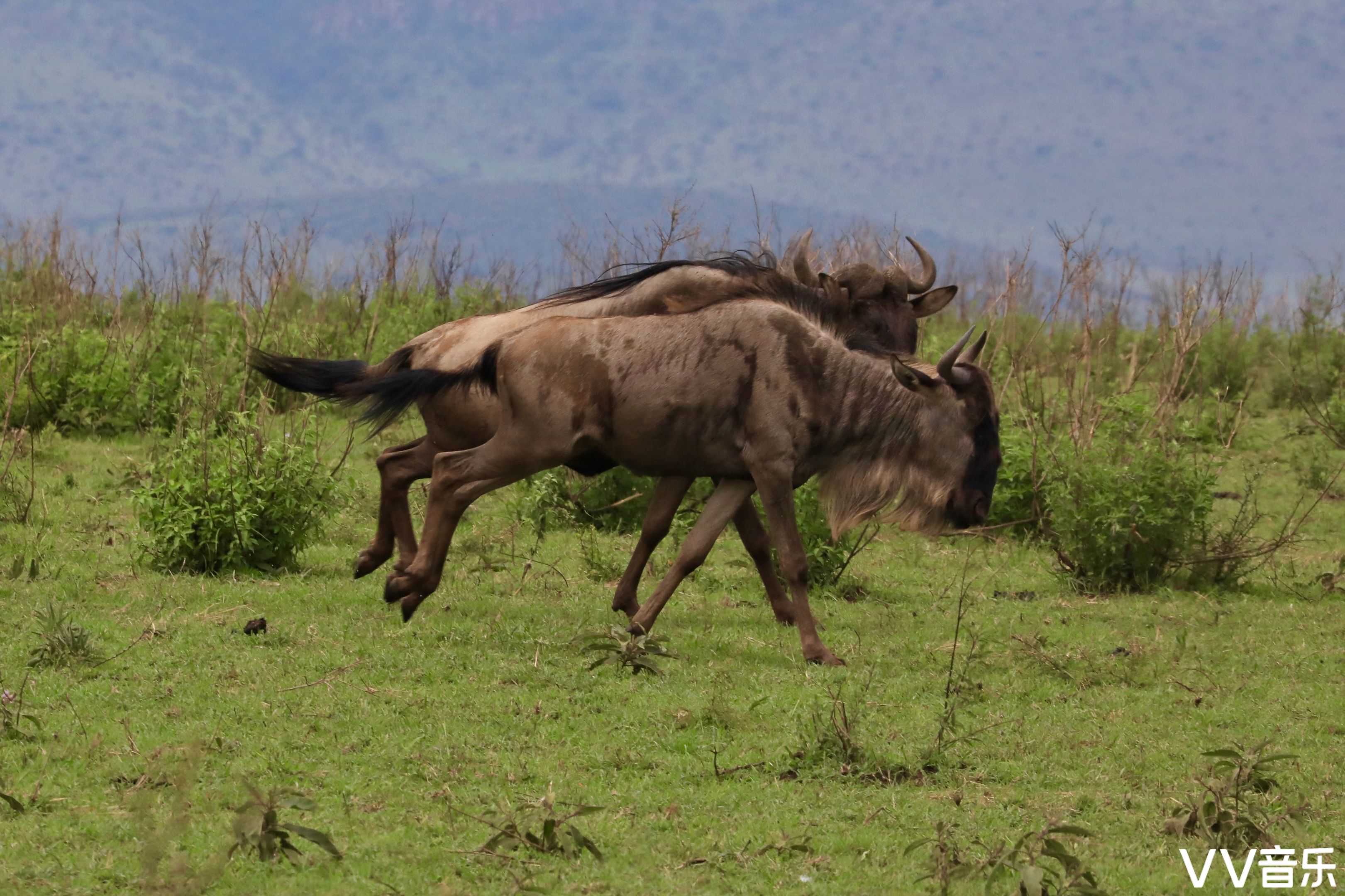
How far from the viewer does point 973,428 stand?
761 centimetres

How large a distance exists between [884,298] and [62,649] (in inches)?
181

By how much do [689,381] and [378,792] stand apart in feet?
9.28

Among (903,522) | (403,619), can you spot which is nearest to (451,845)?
(403,619)

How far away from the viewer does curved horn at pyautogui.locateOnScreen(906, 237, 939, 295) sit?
28.1 feet

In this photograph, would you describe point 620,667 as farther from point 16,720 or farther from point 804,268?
point 804,268

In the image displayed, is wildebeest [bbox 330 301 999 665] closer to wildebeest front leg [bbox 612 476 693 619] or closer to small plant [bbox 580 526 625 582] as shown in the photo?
wildebeest front leg [bbox 612 476 693 619]

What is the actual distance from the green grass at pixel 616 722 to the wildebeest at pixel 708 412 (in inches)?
24.3

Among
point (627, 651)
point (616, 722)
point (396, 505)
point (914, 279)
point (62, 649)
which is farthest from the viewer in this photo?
point (914, 279)

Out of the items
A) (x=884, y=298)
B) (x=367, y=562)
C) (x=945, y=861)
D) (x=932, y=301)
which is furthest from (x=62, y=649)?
(x=932, y=301)

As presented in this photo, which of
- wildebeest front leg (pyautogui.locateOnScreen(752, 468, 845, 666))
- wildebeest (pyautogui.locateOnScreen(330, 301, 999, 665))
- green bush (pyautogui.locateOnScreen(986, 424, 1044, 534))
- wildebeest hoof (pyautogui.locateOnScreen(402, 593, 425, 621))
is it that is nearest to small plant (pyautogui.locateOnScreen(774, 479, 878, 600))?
wildebeest (pyautogui.locateOnScreen(330, 301, 999, 665))

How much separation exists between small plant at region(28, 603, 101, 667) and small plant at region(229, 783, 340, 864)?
7.50 ft

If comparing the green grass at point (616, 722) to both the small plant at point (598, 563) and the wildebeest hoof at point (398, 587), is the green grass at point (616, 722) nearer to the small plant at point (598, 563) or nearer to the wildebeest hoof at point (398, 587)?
the small plant at point (598, 563)

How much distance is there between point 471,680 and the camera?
6461mm

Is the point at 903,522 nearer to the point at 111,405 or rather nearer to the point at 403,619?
the point at 403,619
